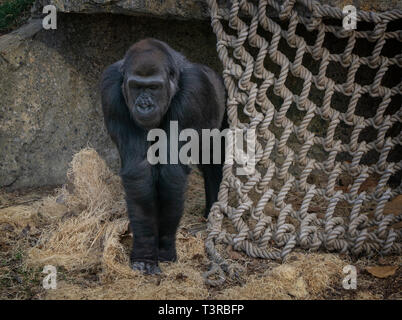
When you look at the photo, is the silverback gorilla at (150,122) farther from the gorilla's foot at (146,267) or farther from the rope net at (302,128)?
the rope net at (302,128)

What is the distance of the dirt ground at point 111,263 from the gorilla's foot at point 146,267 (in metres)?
0.04

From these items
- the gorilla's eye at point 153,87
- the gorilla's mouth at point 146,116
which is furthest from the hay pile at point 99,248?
the gorilla's eye at point 153,87

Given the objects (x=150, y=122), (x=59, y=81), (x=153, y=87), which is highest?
(x=59, y=81)

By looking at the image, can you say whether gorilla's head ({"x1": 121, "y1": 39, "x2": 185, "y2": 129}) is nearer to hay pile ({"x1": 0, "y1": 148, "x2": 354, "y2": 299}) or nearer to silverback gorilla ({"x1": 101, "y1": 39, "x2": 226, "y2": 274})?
silverback gorilla ({"x1": 101, "y1": 39, "x2": 226, "y2": 274})

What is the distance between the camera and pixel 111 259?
2727 mm

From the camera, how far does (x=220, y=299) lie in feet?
8.01

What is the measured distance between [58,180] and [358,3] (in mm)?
2618

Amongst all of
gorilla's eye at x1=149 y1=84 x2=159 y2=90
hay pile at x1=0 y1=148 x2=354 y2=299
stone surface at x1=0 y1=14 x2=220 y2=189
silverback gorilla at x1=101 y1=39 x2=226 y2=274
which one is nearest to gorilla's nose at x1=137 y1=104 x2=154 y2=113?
silverback gorilla at x1=101 y1=39 x2=226 y2=274

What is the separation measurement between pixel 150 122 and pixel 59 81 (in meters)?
1.68

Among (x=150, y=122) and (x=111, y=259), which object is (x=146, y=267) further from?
(x=150, y=122)

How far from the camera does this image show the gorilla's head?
2611 millimetres

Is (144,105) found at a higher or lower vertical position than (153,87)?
lower

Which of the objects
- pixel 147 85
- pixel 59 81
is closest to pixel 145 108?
pixel 147 85

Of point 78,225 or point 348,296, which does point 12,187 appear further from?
point 348,296
